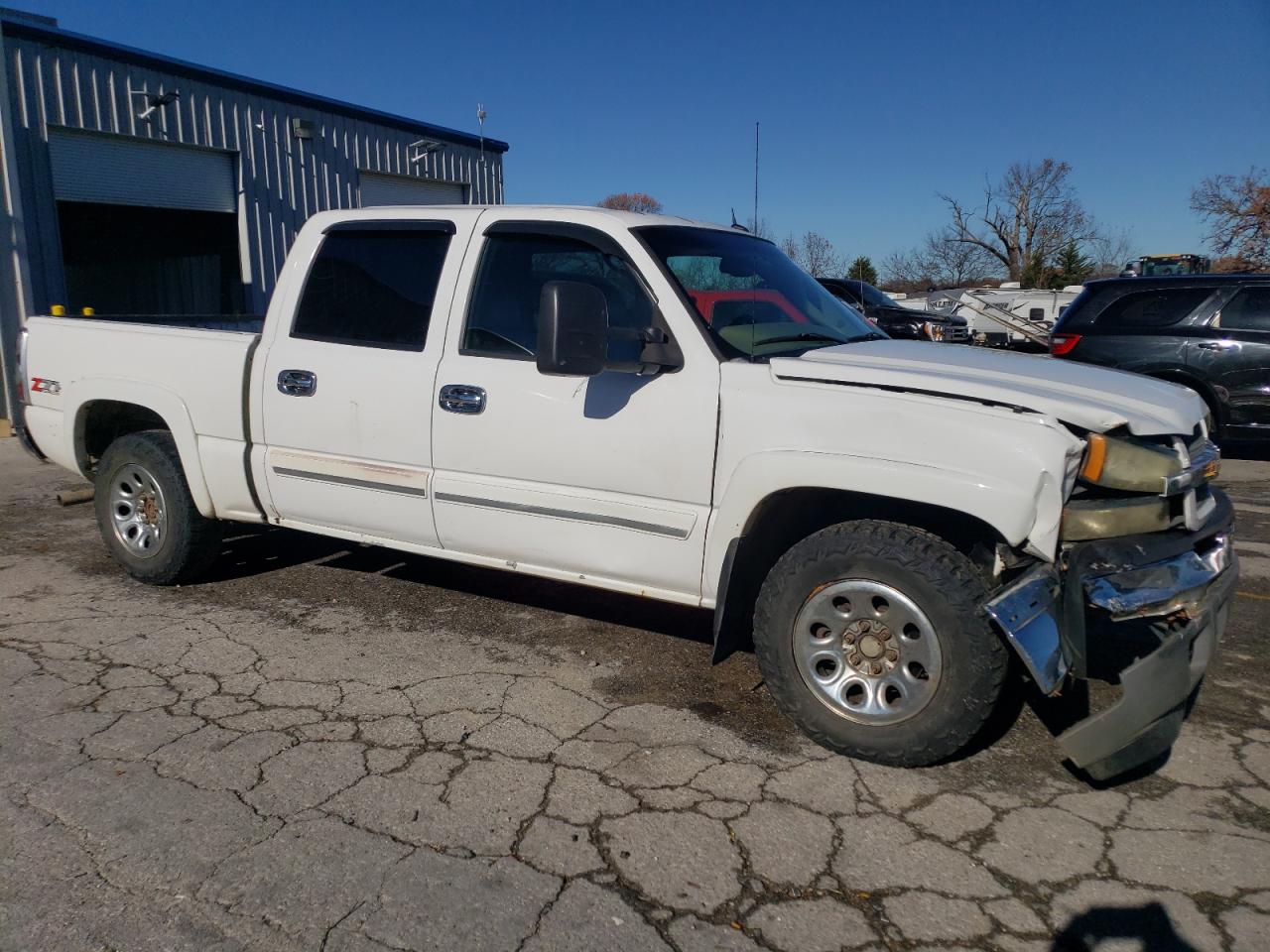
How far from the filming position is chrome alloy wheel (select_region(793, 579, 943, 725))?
3.35 meters

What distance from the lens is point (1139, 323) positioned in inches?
384

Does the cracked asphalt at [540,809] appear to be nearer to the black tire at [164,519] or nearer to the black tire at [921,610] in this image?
the black tire at [921,610]

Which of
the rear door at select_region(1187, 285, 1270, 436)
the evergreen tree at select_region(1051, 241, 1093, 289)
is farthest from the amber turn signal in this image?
the evergreen tree at select_region(1051, 241, 1093, 289)

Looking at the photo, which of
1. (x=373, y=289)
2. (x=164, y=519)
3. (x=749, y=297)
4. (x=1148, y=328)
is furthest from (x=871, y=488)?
(x=1148, y=328)

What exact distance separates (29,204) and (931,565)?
11.7 meters

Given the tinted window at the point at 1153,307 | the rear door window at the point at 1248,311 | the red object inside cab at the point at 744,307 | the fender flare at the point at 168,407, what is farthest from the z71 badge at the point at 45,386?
the rear door window at the point at 1248,311

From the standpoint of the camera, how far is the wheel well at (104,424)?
555cm

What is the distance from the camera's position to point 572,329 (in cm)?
363

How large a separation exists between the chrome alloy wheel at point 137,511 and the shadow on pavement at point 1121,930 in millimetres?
4708

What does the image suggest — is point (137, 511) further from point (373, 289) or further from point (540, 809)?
point (540, 809)

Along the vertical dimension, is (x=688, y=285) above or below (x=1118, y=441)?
above

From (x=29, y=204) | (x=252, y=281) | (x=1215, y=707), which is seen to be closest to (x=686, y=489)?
(x=1215, y=707)

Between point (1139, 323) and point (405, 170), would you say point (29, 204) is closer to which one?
point (405, 170)

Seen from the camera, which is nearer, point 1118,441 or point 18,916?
point 18,916
